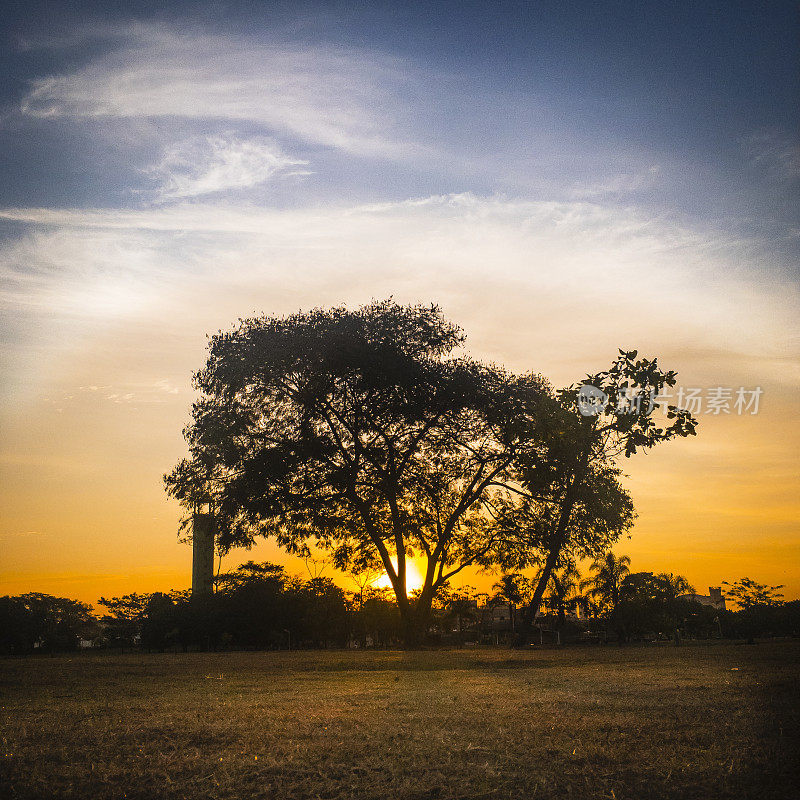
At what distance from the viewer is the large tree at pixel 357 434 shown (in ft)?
85.3

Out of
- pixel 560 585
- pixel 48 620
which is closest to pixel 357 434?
pixel 560 585

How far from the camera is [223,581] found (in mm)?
73438

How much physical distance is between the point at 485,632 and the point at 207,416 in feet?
266

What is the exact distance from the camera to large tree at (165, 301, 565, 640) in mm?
26000

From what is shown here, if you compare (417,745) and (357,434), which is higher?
(357,434)

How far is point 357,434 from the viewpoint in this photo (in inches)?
1053

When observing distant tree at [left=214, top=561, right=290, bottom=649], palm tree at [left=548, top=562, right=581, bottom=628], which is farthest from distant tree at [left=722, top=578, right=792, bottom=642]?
distant tree at [left=214, top=561, right=290, bottom=649]

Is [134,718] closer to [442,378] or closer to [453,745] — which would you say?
[453,745]

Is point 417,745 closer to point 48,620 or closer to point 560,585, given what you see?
point 560,585

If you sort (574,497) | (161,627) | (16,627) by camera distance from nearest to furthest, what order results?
(574,497) < (16,627) < (161,627)

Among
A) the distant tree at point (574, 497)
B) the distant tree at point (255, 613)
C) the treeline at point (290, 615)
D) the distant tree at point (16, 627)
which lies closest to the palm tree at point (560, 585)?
the distant tree at point (574, 497)

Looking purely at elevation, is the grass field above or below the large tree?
below

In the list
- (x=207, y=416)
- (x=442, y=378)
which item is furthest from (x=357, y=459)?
(x=207, y=416)

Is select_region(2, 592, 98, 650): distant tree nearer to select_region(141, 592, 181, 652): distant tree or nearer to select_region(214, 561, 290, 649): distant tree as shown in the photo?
select_region(141, 592, 181, 652): distant tree
